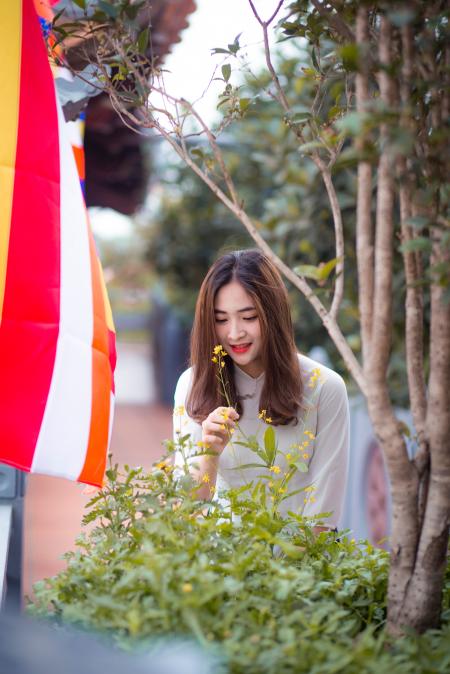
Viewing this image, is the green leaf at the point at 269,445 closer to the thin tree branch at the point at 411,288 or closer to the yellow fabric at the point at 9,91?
the thin tree branch at the point at 411,288

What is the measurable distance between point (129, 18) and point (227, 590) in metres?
1.09

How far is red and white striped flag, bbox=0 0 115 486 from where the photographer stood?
6.98 feet

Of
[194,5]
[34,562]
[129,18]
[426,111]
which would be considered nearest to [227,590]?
[426,111]

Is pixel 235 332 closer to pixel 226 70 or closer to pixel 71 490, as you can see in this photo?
pixel 226 70

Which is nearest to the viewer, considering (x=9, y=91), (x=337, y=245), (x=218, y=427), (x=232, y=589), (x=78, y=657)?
(x=78, y=657)

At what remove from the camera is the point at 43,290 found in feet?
7.25

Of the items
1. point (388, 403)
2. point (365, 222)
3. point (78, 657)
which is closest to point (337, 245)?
point (365, 222)

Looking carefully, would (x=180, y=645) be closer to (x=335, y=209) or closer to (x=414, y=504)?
(x=414, y=504)

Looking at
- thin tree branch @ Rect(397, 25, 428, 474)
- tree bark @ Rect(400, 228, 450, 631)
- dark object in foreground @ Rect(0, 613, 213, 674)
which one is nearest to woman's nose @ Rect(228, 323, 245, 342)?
thin tree branch @ Rect(397, 25, 428, 474)

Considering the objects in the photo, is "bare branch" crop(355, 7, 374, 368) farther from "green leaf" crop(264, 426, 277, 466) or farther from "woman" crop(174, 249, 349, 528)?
"woman" crop(174, 249, 349, 528)

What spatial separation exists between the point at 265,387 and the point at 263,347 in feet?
0.37

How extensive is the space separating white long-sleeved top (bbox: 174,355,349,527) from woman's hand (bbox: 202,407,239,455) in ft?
0.76

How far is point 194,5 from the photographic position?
4.47 meters

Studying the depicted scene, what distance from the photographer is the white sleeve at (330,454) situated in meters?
2.45
